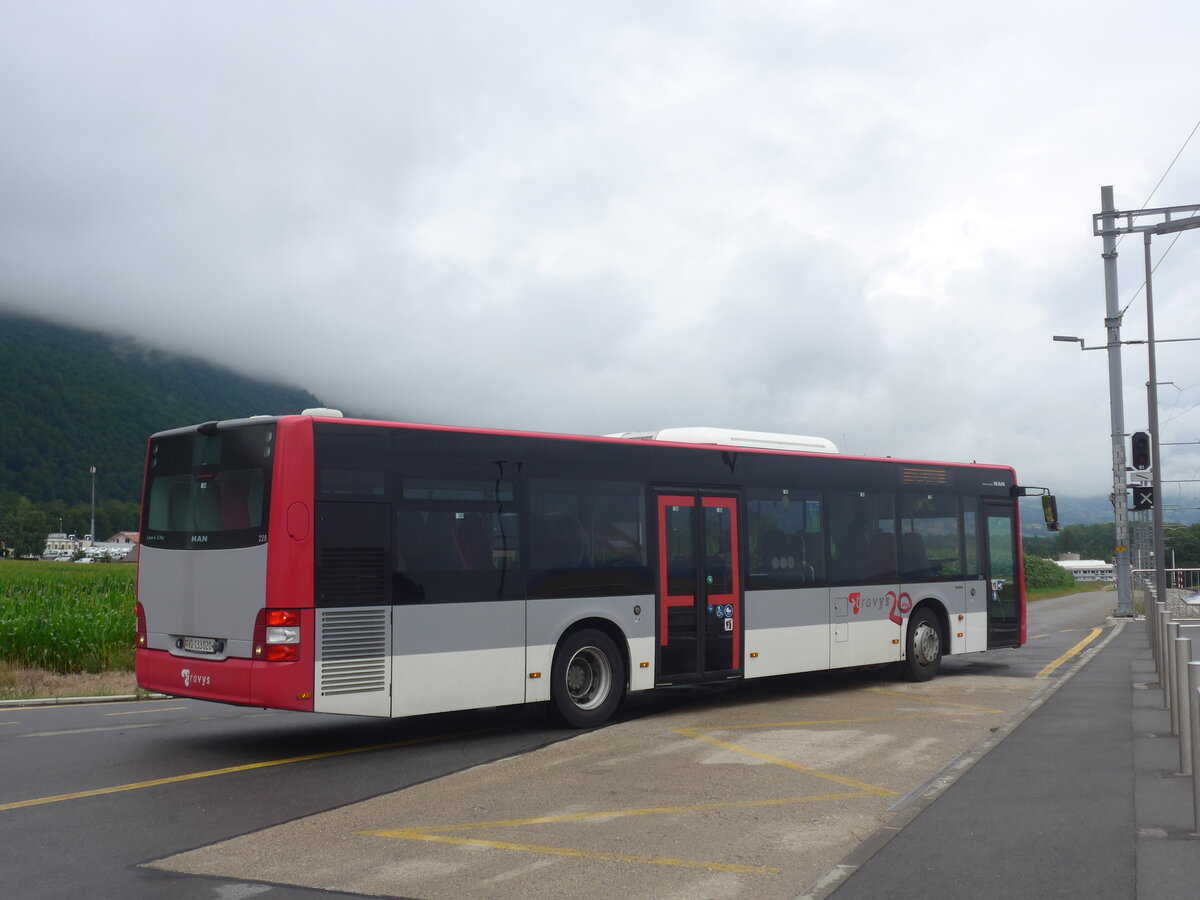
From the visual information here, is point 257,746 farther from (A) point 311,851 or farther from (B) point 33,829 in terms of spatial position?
(A) point 311,851

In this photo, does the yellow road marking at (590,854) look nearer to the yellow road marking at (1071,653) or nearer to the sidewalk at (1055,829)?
the sidewalk at (1055,829)

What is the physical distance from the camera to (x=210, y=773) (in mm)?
9672

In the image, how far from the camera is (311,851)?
7059 mm

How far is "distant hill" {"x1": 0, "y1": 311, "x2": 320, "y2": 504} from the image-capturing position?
118312 millimetres

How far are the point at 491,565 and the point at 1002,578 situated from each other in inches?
386

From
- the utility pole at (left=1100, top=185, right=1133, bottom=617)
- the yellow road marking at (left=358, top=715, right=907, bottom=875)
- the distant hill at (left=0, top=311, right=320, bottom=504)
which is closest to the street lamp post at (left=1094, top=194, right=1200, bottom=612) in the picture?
the utility pole at (left=1100, top=185, right=1133, bottom=617)

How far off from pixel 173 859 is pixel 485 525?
16.4ft

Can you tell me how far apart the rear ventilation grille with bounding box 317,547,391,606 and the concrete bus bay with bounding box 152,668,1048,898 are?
5.84ft

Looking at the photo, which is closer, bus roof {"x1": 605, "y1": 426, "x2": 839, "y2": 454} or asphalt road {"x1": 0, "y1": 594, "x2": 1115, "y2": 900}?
asphalt road {"x1": 0, "y1": 594, "x2": 1115, "y2": 900}

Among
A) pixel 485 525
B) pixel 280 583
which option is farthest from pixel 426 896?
pixel 485 525

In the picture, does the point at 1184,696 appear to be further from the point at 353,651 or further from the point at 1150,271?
the point at 1150,271

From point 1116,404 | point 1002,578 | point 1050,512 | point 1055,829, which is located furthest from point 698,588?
point 1116,404

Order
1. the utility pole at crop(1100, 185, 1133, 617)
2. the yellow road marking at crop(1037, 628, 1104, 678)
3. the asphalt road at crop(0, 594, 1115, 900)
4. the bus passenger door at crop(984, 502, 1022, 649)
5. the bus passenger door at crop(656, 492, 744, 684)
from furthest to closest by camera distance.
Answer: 1. the utility pole at crop(1100, 185, 1133, 617)
2. the bus passenger door at crop(984, 502, 1022, 649)
3. the yellow road marking at crop(1037, 628, 1104, 678)
4. the bus passenger door at crop(656, 492, 744, 684)
5. the asphalt road at crop(0, 594, 1115, 900)

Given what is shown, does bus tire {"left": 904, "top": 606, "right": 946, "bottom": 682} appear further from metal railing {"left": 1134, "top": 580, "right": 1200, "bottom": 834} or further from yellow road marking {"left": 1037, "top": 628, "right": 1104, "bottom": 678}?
metal railing {"left": 1134, "top": 580, "right": 1200, "bottom": 834}
